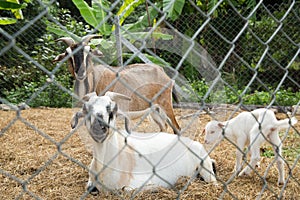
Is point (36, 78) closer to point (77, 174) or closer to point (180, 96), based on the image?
point (180, 96)

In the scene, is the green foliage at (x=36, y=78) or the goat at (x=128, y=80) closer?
the goat at (x=128, y=80)

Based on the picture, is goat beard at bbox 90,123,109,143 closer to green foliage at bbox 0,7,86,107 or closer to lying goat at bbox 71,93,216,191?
lying goat at bbox 71,93,216,191

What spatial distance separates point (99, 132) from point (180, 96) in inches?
122

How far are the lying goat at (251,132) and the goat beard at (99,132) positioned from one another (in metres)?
Result: 0.79

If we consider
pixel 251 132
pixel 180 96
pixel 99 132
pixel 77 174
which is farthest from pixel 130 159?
pixel 180 96

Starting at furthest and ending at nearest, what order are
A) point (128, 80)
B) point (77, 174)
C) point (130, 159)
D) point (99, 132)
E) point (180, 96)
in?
point (180, 96) → point (128, 80) → point (77, 174) → point (130, 159) → point (99, 132)

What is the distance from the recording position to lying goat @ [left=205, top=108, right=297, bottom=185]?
2781 mm

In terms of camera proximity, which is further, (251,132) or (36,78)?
(36,78)

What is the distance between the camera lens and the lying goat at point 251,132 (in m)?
2.78

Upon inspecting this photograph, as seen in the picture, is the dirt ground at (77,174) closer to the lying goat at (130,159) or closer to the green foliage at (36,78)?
the lying goat at (130,159)

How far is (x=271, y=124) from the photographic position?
2.83 metres

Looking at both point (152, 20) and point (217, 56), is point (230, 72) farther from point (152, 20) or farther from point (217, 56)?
point (152, 20)

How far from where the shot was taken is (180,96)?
5266 mm

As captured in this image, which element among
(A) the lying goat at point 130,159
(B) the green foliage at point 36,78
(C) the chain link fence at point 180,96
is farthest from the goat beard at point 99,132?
(B) the green foliage at point 36,78
